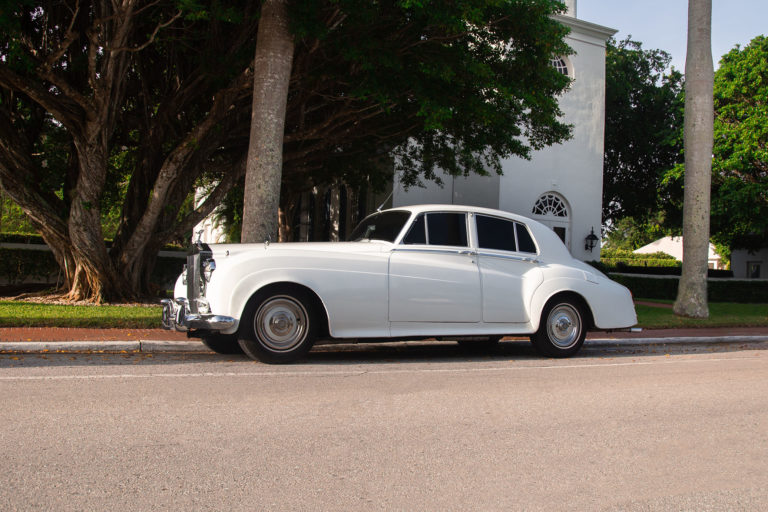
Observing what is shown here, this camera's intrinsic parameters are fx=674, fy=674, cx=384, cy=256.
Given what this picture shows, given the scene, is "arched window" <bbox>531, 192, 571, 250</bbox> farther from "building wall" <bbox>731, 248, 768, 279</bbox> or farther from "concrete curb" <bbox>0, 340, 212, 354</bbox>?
"building wall" <bbox>731, 248, 768, 279</bbox>

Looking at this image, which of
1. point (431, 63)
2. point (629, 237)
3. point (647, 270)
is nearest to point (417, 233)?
point (431, 63)

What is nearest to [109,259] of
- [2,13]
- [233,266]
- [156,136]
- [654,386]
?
[156,136]

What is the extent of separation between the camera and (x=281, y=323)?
7.55 metres

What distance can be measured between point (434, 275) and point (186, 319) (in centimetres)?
291

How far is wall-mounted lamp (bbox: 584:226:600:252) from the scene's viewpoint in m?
26.4

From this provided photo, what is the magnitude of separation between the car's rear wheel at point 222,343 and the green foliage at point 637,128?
27.3 metres

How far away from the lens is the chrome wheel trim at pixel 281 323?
7453 mm

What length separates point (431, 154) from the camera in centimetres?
1975

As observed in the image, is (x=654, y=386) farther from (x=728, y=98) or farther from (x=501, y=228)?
(x=728, y=98)

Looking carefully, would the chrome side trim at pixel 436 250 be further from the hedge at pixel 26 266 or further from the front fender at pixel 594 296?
the hedge at pixel 26 266

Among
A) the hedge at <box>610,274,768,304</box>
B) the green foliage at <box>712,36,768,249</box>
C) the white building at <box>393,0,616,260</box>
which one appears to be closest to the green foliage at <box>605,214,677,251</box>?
the green foliage at <box>712,36,768,249</box>

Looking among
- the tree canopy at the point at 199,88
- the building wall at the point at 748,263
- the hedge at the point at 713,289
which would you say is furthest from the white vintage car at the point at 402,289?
the building wall at the point at 748,263

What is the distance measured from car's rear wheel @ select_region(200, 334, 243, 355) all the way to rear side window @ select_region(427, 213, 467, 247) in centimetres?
276

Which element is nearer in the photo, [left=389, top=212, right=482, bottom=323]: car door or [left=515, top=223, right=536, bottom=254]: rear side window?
[left=389, top=212, right=482, bottom=323]: car door
